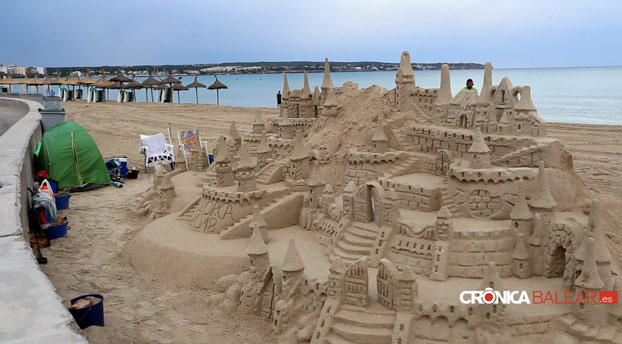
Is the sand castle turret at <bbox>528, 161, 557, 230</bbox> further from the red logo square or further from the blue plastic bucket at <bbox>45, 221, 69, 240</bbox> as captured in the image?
the blue plastic bucket at <bbox>45, 221, 69, 240</bbox>

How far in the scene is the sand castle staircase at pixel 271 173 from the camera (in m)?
21.5

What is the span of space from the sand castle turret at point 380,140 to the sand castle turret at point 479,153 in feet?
12.9

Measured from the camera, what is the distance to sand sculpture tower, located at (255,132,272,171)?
22734 millimetres

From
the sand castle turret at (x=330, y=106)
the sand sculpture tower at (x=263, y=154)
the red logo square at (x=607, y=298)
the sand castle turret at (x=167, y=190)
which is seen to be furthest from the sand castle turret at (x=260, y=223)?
the red logo square at (x=607, y=298)

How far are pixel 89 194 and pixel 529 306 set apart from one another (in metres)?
22.2

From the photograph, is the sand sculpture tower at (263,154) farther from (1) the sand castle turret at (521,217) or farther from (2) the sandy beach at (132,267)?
(1) the sand castle turret at (521,217)

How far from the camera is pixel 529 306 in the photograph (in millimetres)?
12859

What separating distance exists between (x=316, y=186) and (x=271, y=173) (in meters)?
3.17

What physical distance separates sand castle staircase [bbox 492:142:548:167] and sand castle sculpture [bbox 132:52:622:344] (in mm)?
42

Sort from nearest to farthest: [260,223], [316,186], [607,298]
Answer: [607,298] < [260,223] < [316,186]

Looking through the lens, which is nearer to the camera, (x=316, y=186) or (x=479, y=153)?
(x=479, y=153)

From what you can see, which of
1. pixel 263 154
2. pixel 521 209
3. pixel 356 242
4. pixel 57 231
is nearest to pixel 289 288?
pixel 356 242

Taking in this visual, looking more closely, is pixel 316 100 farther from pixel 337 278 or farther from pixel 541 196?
pixel 337 278

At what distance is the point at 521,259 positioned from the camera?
14.2 metres
